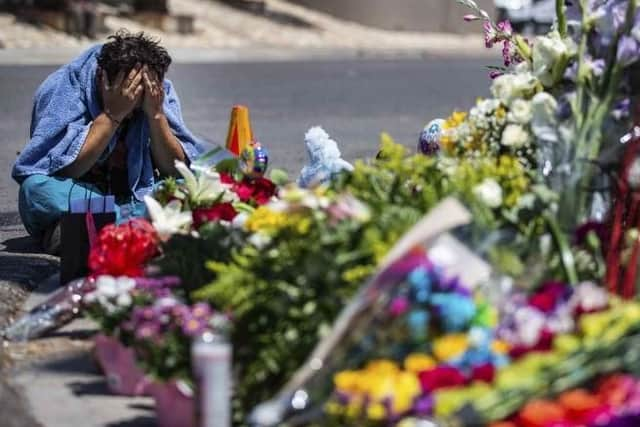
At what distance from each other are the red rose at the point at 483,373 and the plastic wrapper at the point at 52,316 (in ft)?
5.51

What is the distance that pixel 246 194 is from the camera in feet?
16.4

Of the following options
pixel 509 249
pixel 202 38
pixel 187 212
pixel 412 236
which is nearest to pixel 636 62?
pixel 509 249

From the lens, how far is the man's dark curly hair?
561cm

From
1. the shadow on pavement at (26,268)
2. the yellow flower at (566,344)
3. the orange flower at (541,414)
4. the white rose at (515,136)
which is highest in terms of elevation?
the white rose at (515,136)

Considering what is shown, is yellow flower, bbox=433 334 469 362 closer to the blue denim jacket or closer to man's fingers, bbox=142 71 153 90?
man's fingers, bbox=142 71 153 90

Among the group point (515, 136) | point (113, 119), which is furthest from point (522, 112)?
point (113, 119)

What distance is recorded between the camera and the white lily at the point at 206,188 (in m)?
4.96

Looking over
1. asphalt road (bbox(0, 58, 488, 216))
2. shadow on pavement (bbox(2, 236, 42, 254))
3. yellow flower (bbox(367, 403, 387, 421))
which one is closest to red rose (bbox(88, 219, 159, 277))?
yellow flower (bbox(367, 403, 387, 421))

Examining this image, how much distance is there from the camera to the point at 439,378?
3.42 m

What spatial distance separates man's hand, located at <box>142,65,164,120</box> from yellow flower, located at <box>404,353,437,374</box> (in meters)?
2.50

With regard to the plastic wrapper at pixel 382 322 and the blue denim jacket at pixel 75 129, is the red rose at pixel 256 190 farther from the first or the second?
the plastic wrapper at pixel 382 322

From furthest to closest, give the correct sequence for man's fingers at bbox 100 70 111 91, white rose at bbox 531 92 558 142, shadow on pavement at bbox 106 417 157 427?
man's fingers at bbox 100 70 111 91 → white rose at bbox 531 92 558 142 → shadow on pavement at bbox 106 417 157 427

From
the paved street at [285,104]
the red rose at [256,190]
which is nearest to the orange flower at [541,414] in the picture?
the red rose at [256,190]

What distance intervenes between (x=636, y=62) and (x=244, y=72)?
42.2 feet
